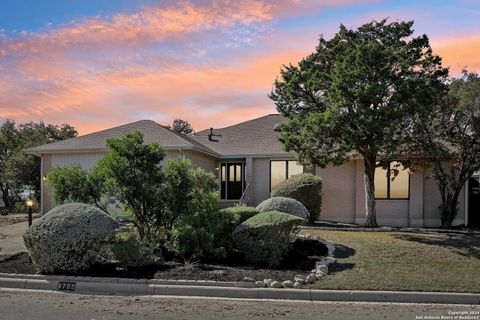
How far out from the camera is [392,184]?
1905 centimetres

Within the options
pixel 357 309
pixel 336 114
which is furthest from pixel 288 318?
pixel 336 114

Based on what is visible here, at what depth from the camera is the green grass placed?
863 centimetres

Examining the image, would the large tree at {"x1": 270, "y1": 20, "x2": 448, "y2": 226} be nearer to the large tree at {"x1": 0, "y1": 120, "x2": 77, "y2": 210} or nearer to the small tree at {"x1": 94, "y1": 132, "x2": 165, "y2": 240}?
the small tree at {"x1": 94, "y1": 132, "x2": 165, "y2": 240}

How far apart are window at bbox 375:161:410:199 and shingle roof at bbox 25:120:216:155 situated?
7573mm

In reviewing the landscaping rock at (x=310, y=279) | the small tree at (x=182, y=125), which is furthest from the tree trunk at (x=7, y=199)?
the landscaping rock at (x=310, y=279)

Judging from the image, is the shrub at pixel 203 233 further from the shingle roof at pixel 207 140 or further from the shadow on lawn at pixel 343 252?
the shingle roof at pixel 207 140

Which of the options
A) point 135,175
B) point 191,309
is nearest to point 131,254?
point 135,175

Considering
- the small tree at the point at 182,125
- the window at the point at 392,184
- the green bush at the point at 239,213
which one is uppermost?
the small tree at the point at 182,125

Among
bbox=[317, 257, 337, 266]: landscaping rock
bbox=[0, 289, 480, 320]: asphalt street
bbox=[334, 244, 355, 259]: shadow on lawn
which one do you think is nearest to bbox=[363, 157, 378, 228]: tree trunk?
bbox=[334, 244, 355, 259]: shadow on lawn

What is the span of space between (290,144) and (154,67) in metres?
5.31

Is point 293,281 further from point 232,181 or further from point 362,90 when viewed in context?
point 232,181

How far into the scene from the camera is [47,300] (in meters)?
7.90

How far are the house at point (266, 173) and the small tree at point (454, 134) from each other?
4.14ft

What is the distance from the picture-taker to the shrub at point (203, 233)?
10380 mm
